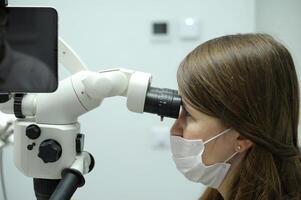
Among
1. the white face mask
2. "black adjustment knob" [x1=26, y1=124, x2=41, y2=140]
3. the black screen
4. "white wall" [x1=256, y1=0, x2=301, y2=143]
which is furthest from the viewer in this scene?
"white wall" [x1=256, y1=0, x2=301, y2=143]

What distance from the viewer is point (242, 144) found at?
88 cm

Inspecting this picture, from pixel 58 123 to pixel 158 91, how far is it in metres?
0.23

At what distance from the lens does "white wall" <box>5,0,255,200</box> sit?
5.26 feet

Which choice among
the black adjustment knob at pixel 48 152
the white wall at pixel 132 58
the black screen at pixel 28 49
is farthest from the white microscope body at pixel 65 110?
the white wall at pixel 132 58

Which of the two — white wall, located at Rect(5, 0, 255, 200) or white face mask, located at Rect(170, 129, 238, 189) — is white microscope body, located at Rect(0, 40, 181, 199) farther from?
white wall, located at Rect(5, 0, 255, 200)

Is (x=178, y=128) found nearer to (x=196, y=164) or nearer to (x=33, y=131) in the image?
(x=196, y=164)

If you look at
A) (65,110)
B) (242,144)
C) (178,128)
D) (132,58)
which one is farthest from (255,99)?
(132,58)

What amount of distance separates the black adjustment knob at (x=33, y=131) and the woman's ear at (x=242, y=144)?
1.48 ft

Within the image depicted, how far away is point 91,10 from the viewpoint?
1624mm

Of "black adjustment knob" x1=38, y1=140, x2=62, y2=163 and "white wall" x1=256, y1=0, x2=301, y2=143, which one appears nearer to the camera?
"black adjustment knob" x1=38, y1=140, x2=62, y2=163

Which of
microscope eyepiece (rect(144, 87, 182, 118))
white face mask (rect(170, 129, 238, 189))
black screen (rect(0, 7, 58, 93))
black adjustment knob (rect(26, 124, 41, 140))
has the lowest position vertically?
white face mask (rect(170, 129, 238, 189))

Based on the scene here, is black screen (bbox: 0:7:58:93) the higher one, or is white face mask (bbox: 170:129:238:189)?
black screen (bbox: 0:7:58:93)

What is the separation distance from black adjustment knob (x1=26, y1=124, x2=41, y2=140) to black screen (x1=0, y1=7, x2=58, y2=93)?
0.37 feet

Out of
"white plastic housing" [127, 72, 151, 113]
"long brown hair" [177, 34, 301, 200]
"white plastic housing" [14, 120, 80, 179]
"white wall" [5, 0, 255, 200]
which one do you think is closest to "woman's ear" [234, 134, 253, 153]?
"long brown hair" [177, 34, 301, 200]
